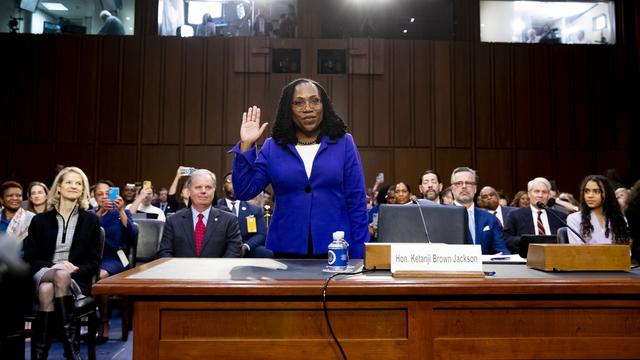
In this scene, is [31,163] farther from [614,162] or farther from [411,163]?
[614,162]

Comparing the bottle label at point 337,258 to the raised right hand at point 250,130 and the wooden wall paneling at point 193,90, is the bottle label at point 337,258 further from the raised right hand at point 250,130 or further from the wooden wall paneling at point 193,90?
the wooden wall paneling at point 193,90

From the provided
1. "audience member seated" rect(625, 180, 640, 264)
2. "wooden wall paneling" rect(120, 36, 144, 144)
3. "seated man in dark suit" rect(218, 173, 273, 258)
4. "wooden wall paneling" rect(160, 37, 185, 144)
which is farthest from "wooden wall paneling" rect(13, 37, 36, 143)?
"audience member seated" rect(625, 180, 640, 264)

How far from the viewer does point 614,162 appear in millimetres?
9234

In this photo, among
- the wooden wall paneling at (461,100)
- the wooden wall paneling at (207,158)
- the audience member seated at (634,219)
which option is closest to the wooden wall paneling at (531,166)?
the wooden wall paneling at (461,100)

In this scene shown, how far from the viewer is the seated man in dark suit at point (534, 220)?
442cm

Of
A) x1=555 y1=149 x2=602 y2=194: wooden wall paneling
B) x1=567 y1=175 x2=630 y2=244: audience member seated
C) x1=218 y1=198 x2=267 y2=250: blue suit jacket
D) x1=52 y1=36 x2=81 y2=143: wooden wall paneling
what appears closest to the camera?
x1=567 y1=175 x2=630 y2=244: audience member seated

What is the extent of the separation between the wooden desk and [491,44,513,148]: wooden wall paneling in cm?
812

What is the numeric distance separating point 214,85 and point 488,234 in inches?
260

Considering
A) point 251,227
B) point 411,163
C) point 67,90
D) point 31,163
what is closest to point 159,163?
point 67,90

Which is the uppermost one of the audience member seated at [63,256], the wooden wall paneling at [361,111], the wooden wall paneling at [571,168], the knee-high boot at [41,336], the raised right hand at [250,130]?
the wooden wall paneling at [361,111]

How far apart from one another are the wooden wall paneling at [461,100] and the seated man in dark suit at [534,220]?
474cm

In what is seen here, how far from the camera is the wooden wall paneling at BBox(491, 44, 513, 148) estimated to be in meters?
9.21

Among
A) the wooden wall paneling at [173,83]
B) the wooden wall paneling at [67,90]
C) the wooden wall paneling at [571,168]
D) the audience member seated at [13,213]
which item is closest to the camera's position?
the audience member seated at [13,213]

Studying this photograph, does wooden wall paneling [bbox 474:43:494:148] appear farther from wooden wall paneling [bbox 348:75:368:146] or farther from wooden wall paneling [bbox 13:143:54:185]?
wooden wall paneling [bbox 13:143:54:185]
